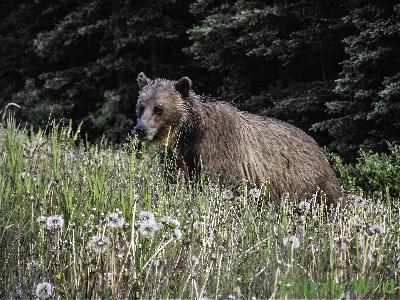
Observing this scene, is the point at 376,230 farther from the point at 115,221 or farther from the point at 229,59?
the point at 229,59

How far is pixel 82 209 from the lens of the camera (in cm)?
452

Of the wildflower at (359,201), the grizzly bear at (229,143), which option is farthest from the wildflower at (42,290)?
the grizzly bear at (229,143)

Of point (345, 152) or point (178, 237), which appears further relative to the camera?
point (345, 152)

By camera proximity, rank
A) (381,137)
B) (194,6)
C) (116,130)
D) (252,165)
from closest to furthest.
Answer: (252,165) < (381,137) < (194,6) < (116,130)

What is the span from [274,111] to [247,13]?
1919 millimetres

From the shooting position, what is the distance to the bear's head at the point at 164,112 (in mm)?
7449

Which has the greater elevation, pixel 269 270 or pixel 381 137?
pixel 381 137

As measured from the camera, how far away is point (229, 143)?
7066mm

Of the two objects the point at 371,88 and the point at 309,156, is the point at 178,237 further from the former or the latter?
the point at 371,88

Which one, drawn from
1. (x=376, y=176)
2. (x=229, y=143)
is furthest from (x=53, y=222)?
(x=376, y=176)

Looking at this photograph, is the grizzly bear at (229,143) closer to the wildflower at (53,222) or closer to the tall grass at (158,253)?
the tall grass at (158,253)

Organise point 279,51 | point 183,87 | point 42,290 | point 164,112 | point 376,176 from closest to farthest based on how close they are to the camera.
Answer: point 42,290, point 164,112, point 183,87, point 376,176, point 279,51

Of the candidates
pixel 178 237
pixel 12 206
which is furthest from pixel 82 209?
pixel 178 237

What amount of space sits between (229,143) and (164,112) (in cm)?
97
